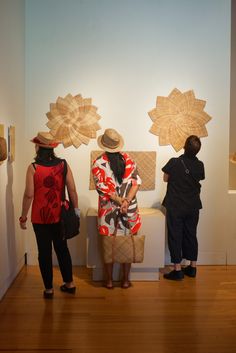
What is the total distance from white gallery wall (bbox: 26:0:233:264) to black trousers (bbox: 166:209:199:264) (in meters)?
0.67

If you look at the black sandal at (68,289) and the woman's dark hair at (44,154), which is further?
the black sandal at (68,289)

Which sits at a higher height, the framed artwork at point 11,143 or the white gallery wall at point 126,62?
the white gallery wall at point 126,62

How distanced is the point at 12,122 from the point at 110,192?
114 cm

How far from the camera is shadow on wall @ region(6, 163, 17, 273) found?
391 centimetres

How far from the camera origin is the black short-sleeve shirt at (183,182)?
4.26 metres

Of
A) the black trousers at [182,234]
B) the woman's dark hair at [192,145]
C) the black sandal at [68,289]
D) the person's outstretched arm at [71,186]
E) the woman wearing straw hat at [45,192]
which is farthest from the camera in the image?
the black trousers at [182,234]

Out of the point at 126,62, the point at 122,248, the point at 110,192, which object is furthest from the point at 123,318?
the point at 126,62

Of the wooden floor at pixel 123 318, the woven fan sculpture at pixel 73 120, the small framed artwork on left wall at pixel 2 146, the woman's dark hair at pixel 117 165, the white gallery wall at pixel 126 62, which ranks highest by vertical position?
the white gallery wall at pixel 126 62

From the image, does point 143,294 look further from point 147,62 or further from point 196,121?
point 147,62

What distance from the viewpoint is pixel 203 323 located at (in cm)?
322

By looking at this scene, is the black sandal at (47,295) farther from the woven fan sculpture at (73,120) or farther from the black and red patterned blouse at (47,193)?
the woven fan sculpture at (73,120)

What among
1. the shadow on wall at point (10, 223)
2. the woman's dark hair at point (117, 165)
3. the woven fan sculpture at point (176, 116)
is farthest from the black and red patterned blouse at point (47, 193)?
the woven fan sculpture at point (176, 116)

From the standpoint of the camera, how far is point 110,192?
3.93 metres

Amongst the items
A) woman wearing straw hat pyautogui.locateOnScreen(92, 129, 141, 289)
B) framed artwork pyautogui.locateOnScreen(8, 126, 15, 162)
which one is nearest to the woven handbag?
woman wearing straw hat pyautogui.locateOnScreen(92, 129, 141, 289)
